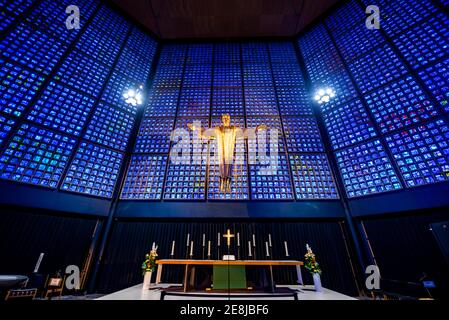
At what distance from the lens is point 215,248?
7.84m

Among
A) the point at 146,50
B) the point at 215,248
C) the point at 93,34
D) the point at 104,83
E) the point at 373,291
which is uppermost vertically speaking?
the point at 146,50

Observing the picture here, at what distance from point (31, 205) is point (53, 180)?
1.04 m

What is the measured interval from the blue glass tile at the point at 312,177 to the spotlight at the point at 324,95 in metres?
3.30

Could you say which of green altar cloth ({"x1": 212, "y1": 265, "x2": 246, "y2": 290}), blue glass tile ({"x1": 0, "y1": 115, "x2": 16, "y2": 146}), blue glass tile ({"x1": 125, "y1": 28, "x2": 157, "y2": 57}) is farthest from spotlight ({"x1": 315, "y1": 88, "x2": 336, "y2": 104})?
blue glass tile ({"x1": 0, "y1": 115, "x2": 16, "y2": 146})

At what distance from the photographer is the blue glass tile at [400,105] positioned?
749cm

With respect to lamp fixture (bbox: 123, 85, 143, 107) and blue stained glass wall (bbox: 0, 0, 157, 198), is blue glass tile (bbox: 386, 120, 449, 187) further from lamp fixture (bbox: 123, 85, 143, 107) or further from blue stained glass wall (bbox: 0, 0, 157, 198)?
lamp fixture (bbox: 123, 85, 143, 107)

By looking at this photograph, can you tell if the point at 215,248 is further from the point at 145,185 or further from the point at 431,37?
the point at 431,37

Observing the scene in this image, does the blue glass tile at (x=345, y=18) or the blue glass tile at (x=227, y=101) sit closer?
the blue glass tile at (x=227, y=101)

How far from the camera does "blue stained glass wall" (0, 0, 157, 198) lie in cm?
704

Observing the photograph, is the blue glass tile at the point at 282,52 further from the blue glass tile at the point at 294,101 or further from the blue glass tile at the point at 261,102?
the blue glass tile at the point at 261,102

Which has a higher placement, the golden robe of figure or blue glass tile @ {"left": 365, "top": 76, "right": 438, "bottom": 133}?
blue glass tile @ {"left": 365, "top": 76, "right": 438, "bottom": 133}

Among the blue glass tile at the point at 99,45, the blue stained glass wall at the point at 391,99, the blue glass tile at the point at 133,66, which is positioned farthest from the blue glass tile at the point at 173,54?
the blue stained glass wall at the point at 391,99

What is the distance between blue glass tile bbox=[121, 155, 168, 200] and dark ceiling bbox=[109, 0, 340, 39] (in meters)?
10.7

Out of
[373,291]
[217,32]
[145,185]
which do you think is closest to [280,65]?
[217,32]
